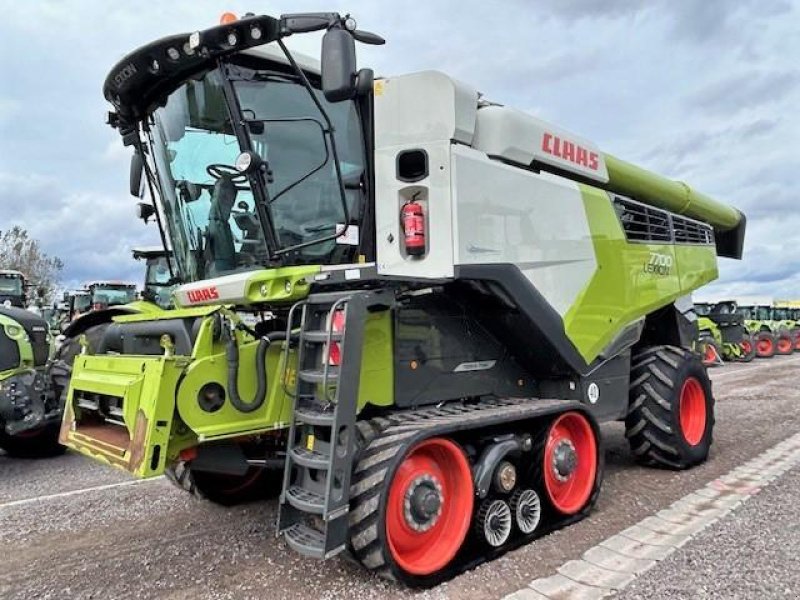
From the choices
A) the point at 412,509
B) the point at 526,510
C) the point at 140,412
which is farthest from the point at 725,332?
the point at 140,412

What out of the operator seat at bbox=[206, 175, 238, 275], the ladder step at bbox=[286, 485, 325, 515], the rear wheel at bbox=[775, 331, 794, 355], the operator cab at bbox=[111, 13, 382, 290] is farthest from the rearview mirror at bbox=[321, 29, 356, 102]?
the rear wheel at bbox=[775, 331, 794, 355]

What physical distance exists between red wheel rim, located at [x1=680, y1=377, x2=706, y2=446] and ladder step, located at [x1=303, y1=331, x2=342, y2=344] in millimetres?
3918

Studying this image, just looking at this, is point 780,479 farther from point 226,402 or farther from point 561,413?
point 226,402

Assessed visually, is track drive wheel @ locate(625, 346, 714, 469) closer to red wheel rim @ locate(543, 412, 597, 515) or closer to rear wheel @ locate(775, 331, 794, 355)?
red wheel rim @ locate(543, 412, 597, 515)

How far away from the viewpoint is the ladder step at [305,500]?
3.12 meters

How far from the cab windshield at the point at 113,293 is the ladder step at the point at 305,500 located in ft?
57.7

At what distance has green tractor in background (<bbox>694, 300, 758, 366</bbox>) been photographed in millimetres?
18688

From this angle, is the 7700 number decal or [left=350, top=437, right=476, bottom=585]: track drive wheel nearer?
[left=350, top=437, right=476, bottom=585]: track drive wheel

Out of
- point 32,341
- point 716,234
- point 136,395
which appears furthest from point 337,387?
point 716,234

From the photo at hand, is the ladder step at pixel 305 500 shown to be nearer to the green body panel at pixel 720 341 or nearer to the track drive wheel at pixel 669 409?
the track drive wheel at pixel 669 409

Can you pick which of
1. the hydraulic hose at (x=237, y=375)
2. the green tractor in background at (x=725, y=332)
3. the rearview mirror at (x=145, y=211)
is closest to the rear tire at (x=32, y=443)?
the rearview mirror at (x=145, y=211)

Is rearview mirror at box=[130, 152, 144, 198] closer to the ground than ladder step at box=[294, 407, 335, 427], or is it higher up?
higher up

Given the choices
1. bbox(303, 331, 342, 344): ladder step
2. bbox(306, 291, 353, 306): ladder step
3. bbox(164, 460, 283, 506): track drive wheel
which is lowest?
bbox(164, 460, 283, 506): track drive wheel

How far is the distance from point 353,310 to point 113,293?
18478 mm
